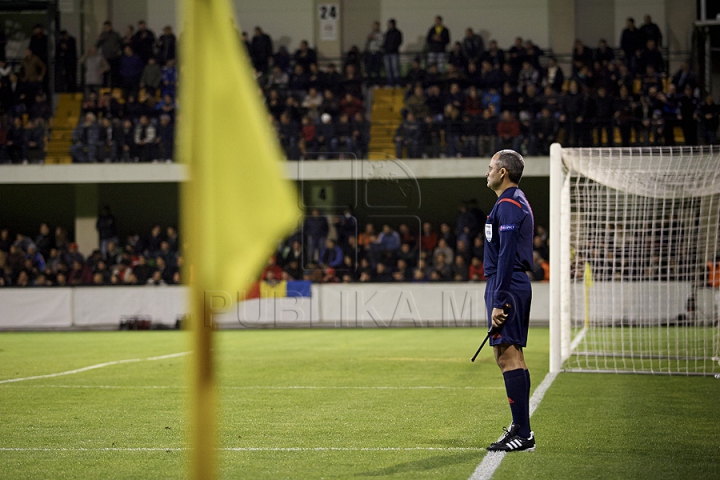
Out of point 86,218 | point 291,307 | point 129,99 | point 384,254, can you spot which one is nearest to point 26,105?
point 129,99

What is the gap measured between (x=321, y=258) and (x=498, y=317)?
59.1ft

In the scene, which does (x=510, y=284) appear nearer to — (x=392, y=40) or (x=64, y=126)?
(x=392, y=40)

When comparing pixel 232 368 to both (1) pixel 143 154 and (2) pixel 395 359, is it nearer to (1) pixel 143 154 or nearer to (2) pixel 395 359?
(2) pixel 395 359

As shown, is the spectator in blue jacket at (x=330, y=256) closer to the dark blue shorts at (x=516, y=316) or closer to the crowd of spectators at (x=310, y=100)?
the crowd of spectators at (x=310, y=100)

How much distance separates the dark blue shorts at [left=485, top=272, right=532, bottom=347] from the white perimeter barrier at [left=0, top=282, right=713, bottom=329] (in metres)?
16.0

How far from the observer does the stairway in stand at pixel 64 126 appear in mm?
25000

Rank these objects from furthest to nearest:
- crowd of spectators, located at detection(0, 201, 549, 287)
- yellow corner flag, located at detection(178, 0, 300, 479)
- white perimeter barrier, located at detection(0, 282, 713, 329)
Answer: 1. crowd of spectators, located at detection(0, 201, 549, 287)
2. white perimeter barrier, located at detection(0, 282, 713, 329)
3. yellow corner flag, located at detection(178, 0, 300, 479)

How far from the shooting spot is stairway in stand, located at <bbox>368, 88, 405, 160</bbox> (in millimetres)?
24078

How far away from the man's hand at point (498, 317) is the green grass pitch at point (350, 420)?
0.89m

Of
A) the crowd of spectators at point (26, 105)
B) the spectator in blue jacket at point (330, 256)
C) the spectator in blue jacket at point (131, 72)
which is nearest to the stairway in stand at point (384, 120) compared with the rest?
the spectator in blue jacket at point (330, 256)

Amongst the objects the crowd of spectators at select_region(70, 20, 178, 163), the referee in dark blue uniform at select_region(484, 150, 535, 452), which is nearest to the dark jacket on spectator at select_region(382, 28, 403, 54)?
the crowd of spectators at select_region(70, 20, 178, 163)

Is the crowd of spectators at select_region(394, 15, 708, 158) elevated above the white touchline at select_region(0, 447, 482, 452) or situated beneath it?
elevated above

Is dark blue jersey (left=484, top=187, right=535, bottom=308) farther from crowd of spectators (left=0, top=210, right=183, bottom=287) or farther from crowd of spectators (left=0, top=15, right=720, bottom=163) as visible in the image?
crowd of spectators (left=0, top=210, right=183, bottom=287)

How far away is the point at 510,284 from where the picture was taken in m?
5.81
